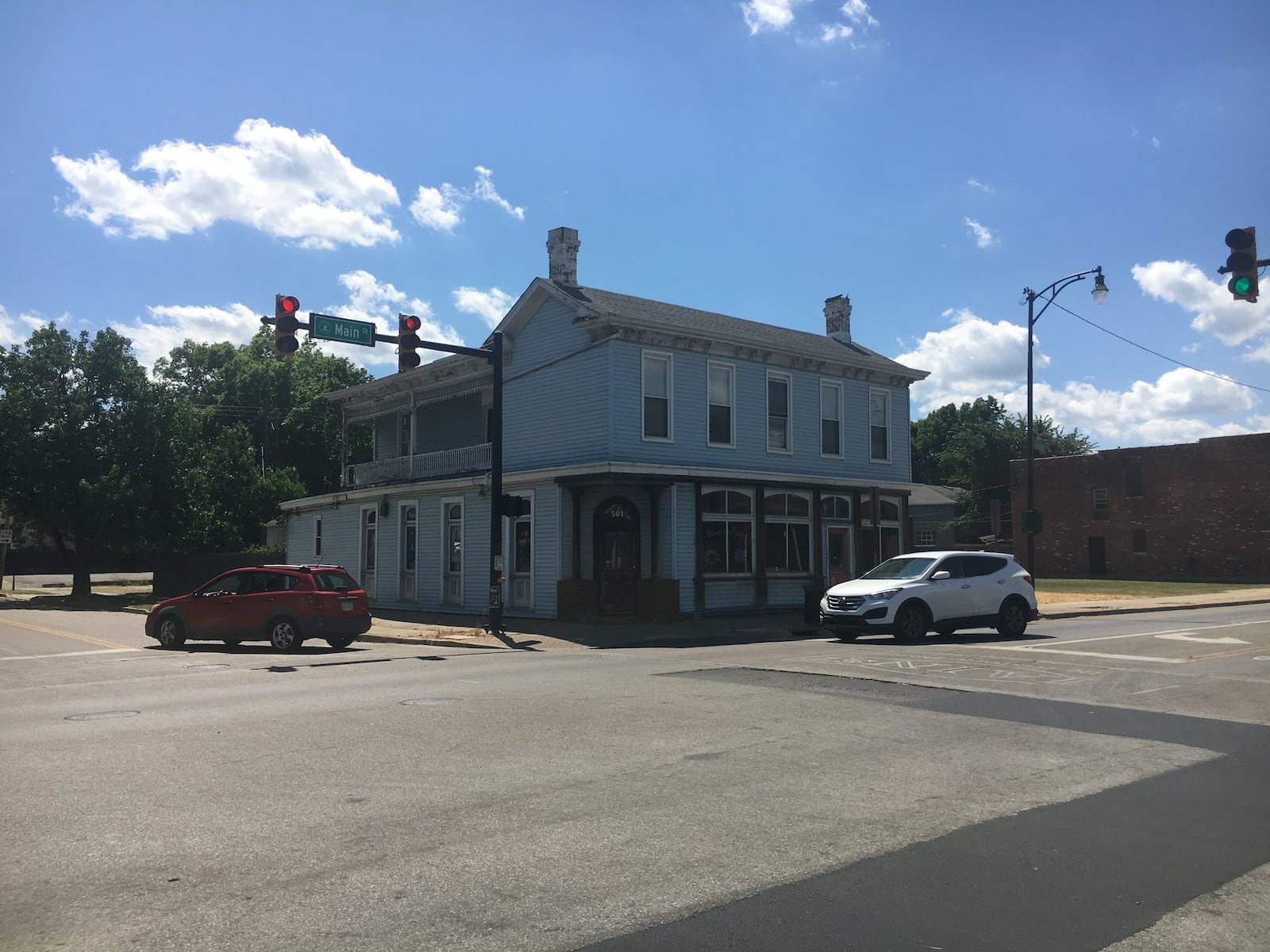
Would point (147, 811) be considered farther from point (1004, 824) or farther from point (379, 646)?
point (379, 646)

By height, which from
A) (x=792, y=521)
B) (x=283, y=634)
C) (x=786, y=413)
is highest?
(x=786, y=413)

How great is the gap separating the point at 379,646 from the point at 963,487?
2462 inches

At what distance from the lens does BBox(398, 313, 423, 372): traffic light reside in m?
17.6

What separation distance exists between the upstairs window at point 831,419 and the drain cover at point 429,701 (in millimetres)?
18486

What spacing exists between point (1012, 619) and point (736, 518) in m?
7.64

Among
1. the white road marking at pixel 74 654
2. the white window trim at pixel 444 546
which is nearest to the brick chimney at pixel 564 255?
the white window trim at pixel 444 546

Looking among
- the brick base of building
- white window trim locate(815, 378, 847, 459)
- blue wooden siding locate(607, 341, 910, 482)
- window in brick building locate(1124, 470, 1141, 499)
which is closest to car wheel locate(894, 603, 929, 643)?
the brick base of building

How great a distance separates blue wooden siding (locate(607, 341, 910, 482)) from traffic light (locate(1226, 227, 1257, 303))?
1325 centimetres

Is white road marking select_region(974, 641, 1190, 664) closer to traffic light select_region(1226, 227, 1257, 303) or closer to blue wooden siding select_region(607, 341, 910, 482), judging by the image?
traffic light select_region(1226, 227, 1257, 303)

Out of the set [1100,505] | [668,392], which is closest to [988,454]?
[1100,505]

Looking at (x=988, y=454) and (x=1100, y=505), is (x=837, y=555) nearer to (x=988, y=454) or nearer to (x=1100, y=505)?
(x=1100, y=505)

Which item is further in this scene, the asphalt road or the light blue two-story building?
the light blue two-story building

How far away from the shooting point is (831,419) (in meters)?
28.8

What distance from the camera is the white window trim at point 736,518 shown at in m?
24.9
